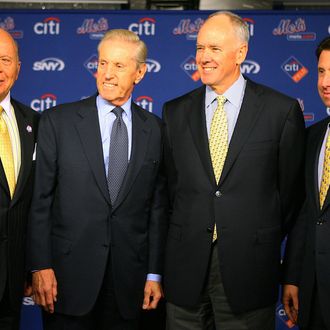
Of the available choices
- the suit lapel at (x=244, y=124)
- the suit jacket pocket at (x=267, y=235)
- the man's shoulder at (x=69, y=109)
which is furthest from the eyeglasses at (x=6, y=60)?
the suit jacket pocket at (x=267, y=235)

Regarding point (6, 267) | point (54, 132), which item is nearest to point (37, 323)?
point (6, 267)

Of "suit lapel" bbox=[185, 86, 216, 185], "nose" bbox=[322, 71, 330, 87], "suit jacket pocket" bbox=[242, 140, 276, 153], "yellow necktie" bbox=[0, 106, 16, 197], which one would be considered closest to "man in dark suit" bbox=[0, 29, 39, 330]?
"yellow necktie" bbox=[0, 106, 16, 197]

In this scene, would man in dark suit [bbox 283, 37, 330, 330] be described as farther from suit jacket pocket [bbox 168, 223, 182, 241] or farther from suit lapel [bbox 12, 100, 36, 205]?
suit lapel [bbox 12, 100, 36, 205]

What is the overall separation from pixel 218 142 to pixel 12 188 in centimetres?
87

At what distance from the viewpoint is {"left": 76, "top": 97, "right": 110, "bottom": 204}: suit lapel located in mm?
2465

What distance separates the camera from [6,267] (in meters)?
2.50

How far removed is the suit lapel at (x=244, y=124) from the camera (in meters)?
2.41

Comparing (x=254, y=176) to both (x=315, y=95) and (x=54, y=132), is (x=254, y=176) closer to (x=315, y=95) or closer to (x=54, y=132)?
(x=54, y=132)

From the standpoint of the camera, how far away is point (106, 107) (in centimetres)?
261

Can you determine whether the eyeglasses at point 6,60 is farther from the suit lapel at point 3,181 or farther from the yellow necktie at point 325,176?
the yellow necktie at point 325,176

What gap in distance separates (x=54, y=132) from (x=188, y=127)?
56cm

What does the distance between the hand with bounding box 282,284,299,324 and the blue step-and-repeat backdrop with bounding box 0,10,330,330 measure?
80.4 inches

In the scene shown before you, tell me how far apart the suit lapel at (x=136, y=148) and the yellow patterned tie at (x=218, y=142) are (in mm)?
299

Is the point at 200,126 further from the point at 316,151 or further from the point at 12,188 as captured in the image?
the point at 12,188
